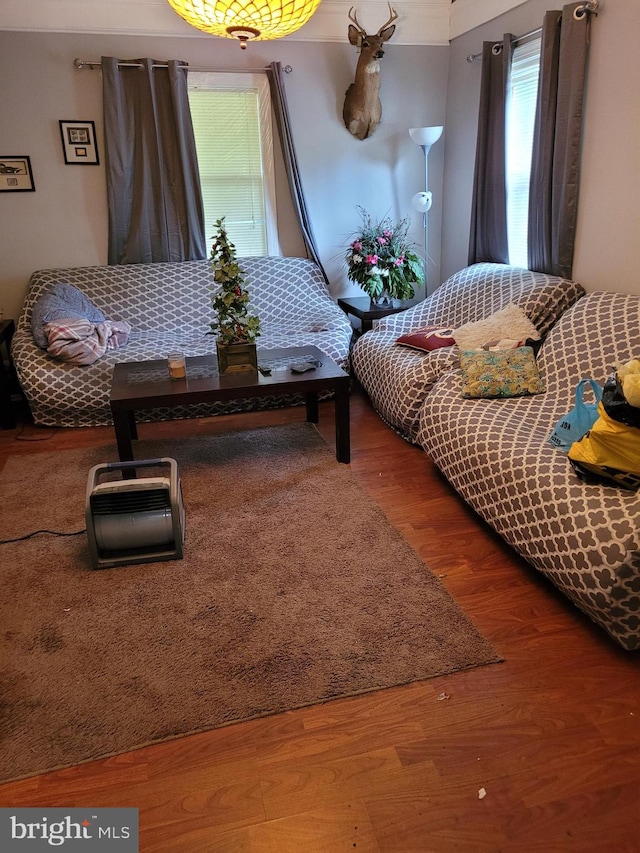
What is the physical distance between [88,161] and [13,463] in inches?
87.0

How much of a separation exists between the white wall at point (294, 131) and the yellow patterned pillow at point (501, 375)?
2215mm

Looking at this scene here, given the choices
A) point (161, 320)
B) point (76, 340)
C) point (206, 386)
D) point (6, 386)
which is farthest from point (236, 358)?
point (6, 386)

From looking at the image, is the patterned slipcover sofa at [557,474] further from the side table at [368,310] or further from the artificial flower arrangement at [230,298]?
the side table at [368,310]

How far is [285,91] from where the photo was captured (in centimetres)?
430

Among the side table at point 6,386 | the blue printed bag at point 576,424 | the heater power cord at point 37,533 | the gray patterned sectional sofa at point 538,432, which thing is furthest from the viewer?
the side table at point 6,386

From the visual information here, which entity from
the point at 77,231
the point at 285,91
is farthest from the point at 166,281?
the point at 285,91

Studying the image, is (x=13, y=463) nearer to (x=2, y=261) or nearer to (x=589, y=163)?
(x=2, y=261)

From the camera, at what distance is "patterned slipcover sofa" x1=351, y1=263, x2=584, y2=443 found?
3.21 metres

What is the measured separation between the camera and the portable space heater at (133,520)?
87.3 inches

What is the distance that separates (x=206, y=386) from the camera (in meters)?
2.91

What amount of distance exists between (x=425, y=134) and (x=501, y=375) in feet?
7.53

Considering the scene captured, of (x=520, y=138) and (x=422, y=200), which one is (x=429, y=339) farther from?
(x=520, y=138)

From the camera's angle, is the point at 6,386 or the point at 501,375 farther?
the point at 6,386

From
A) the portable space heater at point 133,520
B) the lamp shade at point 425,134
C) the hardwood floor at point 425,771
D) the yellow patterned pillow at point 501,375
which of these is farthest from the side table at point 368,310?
the hardwood floor at point 425,771
